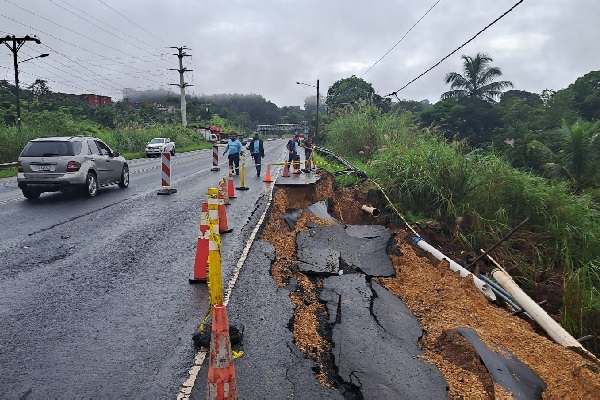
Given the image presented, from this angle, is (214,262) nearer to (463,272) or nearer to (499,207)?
(463,272)

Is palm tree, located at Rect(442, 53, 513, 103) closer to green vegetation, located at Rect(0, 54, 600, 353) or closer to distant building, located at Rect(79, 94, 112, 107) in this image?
green vegetation, located at Rect(0, 54, 600, 353)

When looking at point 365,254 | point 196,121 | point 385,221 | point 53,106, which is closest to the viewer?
point 365,254

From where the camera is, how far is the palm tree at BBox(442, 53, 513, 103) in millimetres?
44938

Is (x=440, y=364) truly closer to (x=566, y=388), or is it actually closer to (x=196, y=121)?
(x=566, y=388)

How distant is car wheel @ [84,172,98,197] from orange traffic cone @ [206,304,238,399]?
1008 centimetres

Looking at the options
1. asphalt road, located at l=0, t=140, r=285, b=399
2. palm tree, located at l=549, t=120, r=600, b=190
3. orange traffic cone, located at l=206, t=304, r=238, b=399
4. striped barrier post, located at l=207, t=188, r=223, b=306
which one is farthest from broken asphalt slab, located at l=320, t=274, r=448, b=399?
palm tree, located at l=549, t=120, r=600, b=190

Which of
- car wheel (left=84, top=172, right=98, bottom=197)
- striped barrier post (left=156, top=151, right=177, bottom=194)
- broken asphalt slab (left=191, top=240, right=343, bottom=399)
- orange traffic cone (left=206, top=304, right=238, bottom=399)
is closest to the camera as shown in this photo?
orange traffic cone (left=206, top=304, right=238, bottom=399)

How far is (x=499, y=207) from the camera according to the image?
10.4 m

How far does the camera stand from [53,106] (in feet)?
172

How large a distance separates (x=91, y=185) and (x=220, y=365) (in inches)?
411

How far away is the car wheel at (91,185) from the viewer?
1205cm

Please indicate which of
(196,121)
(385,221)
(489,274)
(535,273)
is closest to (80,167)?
(385,221)

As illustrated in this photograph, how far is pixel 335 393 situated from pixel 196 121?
309ft

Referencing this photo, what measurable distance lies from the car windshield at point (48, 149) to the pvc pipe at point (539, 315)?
10105 millimetres
